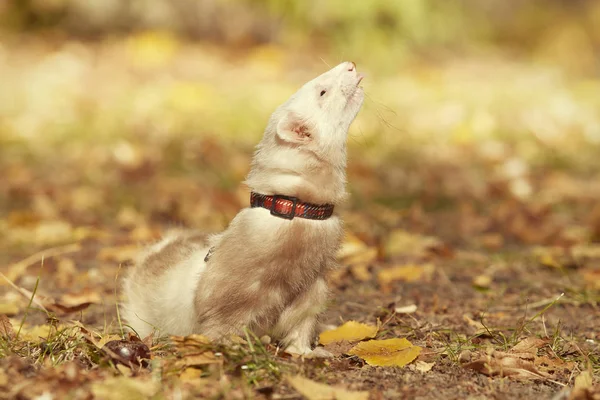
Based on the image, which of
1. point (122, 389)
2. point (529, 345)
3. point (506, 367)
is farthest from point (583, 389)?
point (122, 389)

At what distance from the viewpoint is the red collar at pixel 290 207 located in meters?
2.28

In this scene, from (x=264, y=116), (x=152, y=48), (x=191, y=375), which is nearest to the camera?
(x=191, y=375)

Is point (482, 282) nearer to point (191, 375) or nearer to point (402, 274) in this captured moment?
point (402, 274)

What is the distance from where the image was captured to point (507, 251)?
4.26 m

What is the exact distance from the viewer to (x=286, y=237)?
2.26m

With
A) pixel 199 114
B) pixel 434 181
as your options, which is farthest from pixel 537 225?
pixel 199 114

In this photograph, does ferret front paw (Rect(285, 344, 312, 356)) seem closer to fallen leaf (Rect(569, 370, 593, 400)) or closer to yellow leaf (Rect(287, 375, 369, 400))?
yellow leaf (Rect(287, 375, 369, 400))

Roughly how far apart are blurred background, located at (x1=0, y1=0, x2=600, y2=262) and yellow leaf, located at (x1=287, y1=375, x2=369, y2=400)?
1.02 m

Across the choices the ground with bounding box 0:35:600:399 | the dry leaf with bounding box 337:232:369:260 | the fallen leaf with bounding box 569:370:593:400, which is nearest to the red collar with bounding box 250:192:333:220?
the ground with bounding box 0:35:600:399

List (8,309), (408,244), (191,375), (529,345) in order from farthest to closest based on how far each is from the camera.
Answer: (408,244)
(8,309)
(529,345)
(191,375)

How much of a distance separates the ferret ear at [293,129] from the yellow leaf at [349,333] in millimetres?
751

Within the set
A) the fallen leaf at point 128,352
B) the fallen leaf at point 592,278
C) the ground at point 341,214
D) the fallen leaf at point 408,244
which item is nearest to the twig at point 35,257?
the ground at point 341,214

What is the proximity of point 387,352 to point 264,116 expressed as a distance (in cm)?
540

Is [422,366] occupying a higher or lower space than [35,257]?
higher
